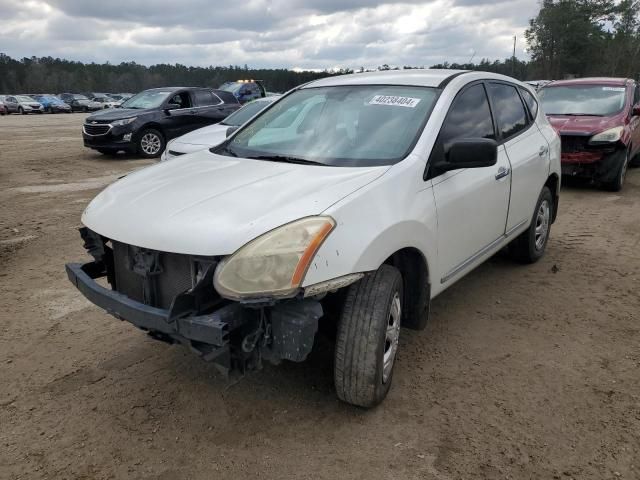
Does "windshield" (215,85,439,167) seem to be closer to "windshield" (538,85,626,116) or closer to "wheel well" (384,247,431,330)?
"wheel well" (384,247,431,330)

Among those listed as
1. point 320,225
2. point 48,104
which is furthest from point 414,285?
point 48,104

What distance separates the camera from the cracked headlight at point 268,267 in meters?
2.28

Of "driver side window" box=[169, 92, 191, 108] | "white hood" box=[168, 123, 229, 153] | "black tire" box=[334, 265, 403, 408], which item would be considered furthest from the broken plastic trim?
"driver side window" box=[169, 92, 191, 108]

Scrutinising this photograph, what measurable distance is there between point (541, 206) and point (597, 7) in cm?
5998

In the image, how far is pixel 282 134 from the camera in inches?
145

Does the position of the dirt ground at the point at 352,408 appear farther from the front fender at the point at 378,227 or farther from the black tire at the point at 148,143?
the black tire at the point at 148,143

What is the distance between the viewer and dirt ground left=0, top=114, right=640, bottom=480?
249 centimetres

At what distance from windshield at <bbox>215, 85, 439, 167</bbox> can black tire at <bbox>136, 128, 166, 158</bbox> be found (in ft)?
30.4

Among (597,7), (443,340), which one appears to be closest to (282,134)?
(443,340)

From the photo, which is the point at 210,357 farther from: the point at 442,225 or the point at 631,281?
the point at 631,281

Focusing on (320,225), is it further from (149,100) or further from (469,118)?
(149,100)

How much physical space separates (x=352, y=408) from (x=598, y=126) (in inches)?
283

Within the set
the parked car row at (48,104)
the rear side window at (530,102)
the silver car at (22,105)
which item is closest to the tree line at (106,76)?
the parked car row at (48,104)

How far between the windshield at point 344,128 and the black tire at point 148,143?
9275mm
